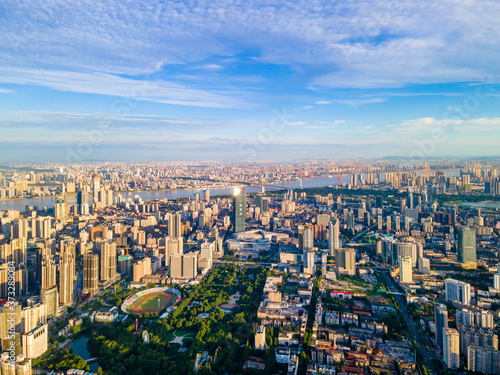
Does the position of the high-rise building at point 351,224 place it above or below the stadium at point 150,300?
above

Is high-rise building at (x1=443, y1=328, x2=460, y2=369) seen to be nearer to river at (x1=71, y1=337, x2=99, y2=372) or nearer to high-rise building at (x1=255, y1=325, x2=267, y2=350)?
high-rise building at (x1=255, y1=325, x2=267, y2=350)

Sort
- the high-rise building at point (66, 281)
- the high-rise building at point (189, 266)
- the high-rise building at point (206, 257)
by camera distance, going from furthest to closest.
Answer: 1. the high-rise building at point (206, 257)
2. the high-rise building at point (189, 266)
3. the high-rise building at point (66, 281)

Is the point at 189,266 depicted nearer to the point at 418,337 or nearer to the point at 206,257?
the point at 206,257

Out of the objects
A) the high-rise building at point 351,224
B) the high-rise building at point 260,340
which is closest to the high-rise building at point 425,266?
the high-rise building at point 351,224

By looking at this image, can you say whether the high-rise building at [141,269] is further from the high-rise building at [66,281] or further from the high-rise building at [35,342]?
the high-rise building at [35,342]

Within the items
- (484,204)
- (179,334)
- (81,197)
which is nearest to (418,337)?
(179,334)

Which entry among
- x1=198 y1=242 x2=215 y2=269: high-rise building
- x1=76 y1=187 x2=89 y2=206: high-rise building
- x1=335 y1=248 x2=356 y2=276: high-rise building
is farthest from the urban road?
x1=76 y1=187 x2=89 y2=206: high-rise building

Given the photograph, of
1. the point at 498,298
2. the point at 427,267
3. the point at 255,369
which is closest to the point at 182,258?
the point at 255,369
